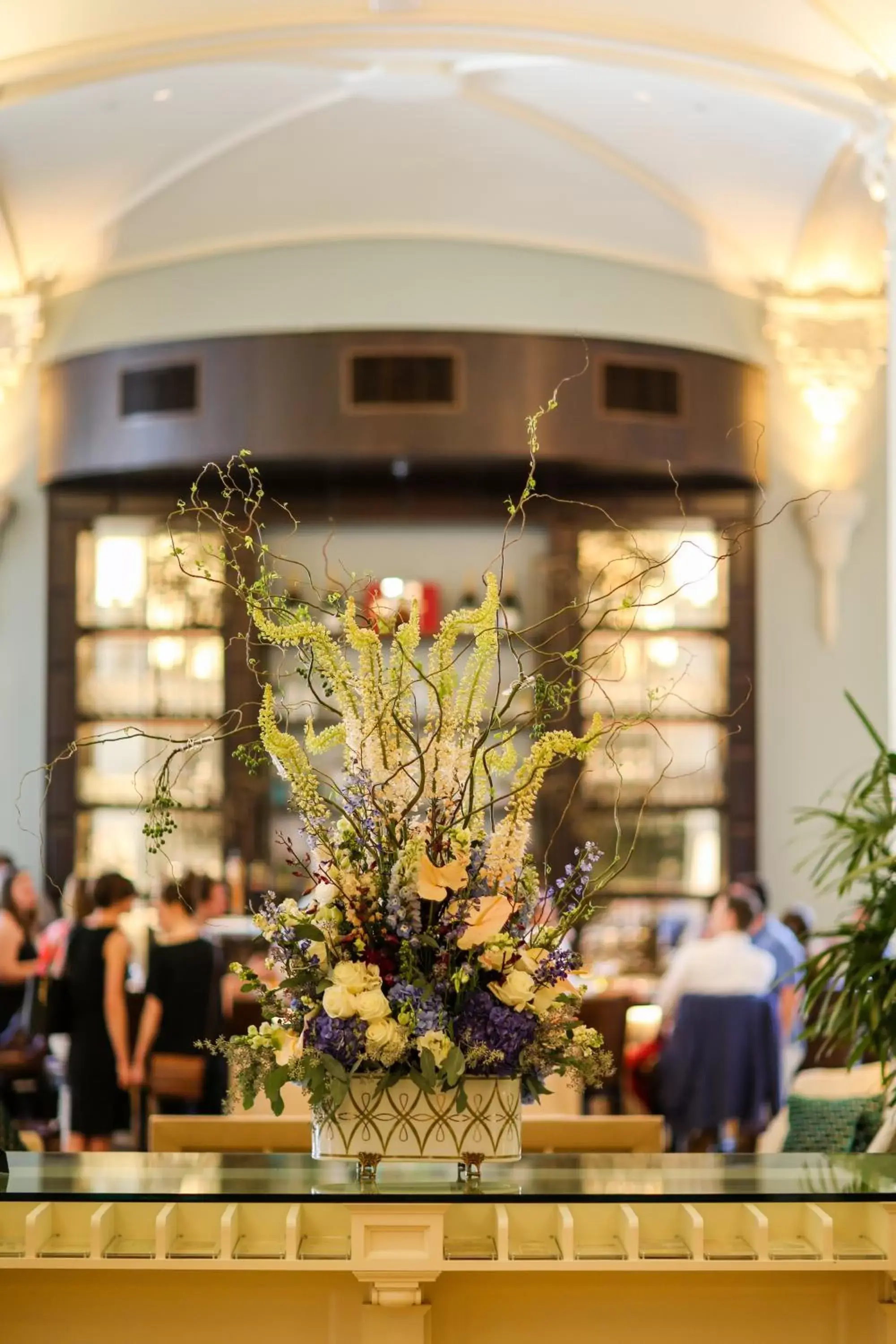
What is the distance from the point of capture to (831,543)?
408 inches

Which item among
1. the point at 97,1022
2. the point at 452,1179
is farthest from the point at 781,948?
the point at 452,1179

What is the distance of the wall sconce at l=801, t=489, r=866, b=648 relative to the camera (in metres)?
10.3

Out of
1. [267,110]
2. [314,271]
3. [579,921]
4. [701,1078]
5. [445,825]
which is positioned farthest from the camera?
→ [314,271]

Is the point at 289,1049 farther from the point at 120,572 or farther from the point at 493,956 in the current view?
the point at 120,572

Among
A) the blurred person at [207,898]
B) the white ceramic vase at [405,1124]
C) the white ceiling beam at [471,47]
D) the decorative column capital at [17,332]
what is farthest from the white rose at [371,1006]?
the decorative column capital at [17,332]

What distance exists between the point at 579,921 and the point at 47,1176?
0.94 metres

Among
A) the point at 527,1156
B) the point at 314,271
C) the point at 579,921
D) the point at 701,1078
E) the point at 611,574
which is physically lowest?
the point at 701,1078

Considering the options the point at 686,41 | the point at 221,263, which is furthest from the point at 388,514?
the point at 686,41

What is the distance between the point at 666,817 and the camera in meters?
10.2

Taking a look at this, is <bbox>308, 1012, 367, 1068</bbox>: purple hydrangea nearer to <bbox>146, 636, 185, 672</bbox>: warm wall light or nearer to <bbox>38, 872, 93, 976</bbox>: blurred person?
<bbox>38, 872, 93, 976</bbox>: blurred person

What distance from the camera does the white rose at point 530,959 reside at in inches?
105

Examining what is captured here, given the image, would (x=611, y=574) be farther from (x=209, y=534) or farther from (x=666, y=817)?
(x=209, y=534)

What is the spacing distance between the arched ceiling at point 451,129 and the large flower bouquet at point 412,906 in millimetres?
4843

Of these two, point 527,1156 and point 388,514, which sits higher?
point 388,514
